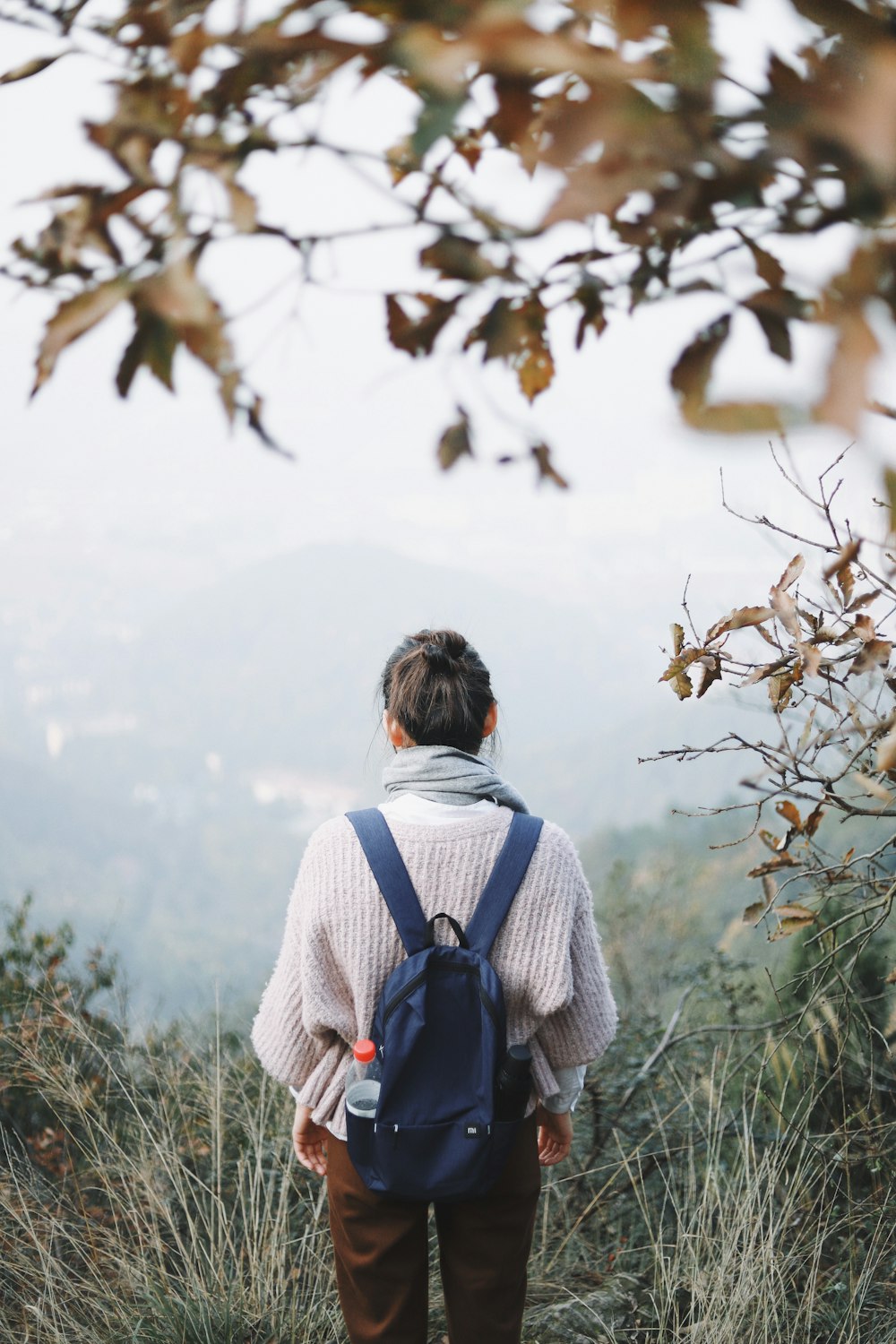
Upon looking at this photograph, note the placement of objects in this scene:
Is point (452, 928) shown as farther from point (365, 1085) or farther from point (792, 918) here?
point (792, 918)

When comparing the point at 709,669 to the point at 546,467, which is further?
the point at 709,669

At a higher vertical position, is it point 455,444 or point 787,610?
point 455,444

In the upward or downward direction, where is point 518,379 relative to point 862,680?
upward

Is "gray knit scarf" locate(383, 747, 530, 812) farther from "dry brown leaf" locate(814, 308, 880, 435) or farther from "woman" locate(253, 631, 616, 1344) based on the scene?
"dry brown leaf" locate(814, 308, 880, 435)

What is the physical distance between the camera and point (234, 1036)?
396 cm

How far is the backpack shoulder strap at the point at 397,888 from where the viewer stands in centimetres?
142

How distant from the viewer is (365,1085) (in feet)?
4.64

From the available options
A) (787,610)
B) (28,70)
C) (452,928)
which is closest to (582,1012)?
(452,928)

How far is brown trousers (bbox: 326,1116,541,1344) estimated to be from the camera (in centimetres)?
149

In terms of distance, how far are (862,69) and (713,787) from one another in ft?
104

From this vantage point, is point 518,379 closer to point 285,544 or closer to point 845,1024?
point 845,1024

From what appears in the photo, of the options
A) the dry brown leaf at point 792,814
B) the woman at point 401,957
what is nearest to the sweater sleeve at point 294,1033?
the woman at point 401,957

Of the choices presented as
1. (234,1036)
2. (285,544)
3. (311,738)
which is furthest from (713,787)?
(285,544)

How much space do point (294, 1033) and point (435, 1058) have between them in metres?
0.28
